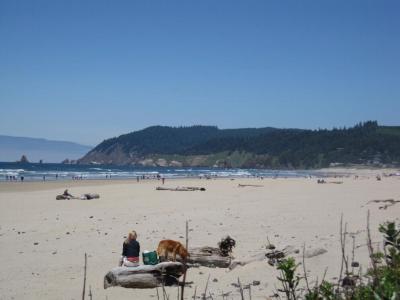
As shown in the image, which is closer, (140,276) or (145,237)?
(140,276)

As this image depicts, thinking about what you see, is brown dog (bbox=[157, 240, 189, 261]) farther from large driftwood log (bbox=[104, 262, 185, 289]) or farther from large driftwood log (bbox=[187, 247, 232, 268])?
large driftwood log (bbox=[187, 247, 232, 268])

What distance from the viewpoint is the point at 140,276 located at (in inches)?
320

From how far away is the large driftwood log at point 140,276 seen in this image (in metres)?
8.09

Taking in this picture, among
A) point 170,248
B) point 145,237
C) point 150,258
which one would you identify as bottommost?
point 145,237

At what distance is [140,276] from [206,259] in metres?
1.67

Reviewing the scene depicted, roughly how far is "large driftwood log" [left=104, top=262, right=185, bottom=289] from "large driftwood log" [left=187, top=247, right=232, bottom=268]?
1.19m

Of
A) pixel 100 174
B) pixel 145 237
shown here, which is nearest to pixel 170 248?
pixel 145 237

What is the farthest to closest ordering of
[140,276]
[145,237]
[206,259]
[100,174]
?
[100,174] < [145,237] < [206,259] < [140,276]

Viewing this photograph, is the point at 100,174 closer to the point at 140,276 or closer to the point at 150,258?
the point at 150,258

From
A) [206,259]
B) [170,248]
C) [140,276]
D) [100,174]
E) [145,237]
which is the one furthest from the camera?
[100,174]

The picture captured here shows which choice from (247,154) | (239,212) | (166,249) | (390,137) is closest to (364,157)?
(390,137)

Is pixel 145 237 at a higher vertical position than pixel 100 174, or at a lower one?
lower

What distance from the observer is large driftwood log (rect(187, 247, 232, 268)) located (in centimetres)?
927

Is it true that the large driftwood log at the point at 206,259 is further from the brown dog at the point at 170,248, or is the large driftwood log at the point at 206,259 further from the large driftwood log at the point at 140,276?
the large driftwood log at the point at 140,276
